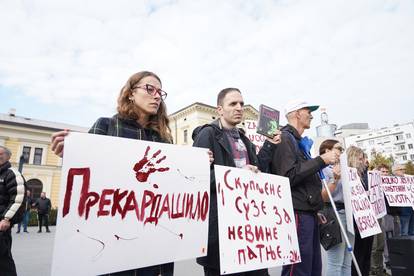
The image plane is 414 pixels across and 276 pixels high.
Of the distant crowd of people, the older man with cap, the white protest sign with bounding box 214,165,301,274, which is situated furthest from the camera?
the older man with cap

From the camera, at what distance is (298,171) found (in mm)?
2275

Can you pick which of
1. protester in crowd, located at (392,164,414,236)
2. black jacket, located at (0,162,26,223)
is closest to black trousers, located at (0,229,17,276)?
black jacket, located at (0,162,26,223)

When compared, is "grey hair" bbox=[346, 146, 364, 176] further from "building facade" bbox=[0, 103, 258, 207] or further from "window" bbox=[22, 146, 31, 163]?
"window" bbox=[22, 146, 31, 163]

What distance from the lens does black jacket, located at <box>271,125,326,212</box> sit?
227 centimetres

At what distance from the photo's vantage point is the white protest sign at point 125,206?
118cm

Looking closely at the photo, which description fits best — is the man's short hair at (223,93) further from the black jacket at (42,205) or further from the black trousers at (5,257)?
the black jacket at (42,205)

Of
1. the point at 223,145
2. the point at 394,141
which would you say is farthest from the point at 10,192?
the point at 394,141

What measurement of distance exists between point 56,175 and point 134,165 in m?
31.4

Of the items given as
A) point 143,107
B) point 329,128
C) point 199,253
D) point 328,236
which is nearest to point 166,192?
point 199,253

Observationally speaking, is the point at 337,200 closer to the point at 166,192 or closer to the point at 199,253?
the point at 199,253

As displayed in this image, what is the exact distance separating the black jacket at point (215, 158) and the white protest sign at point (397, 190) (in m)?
3.41

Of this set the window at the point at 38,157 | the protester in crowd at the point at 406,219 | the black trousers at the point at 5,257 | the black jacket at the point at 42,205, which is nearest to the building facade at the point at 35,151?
the window at the point at 38,157

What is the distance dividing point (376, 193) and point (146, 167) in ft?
12.6

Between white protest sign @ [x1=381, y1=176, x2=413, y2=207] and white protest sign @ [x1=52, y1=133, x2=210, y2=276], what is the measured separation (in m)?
4.10
